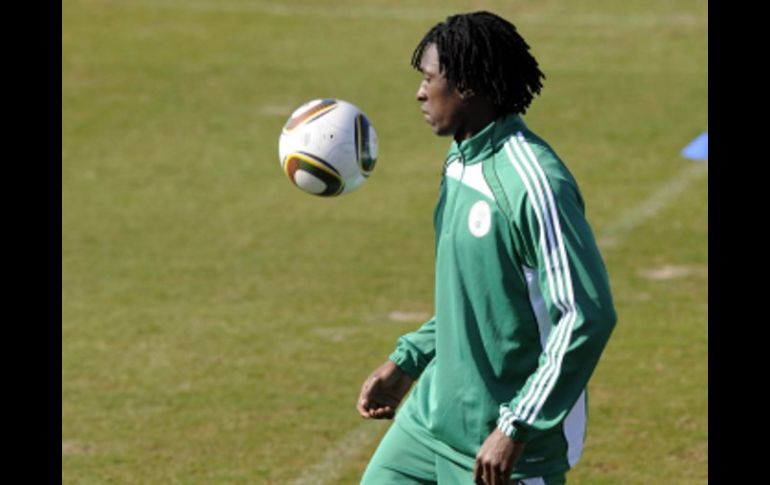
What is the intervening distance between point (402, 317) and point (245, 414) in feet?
8.08

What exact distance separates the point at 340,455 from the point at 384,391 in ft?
9.47

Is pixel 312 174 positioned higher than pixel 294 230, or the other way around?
pixel 294 230

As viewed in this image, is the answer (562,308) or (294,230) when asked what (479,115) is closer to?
(562,308)

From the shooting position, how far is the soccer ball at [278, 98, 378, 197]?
21.7 ft

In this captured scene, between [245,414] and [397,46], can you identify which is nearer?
[245,414]

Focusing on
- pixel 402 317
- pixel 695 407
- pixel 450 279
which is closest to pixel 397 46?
pixel 402 317

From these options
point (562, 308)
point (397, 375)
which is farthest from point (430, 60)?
point (397, 375)

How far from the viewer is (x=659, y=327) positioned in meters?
11.2

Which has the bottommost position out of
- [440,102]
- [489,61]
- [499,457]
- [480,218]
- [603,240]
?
[499,457]

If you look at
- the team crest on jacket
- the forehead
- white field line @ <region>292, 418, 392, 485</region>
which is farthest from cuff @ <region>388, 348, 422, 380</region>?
white field line @ <region>292, 418, 392, 485</region>

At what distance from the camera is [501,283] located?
4980 mm

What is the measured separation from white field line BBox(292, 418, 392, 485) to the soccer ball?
6.66 feet

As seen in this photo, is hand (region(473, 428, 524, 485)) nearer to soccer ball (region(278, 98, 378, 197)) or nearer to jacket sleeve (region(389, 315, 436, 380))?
jacket sleeve (region(389, 315, 436, 380))
